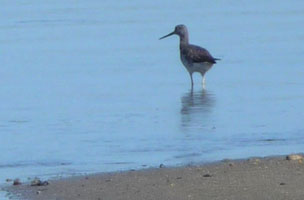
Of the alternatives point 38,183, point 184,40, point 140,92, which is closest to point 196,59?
point 184,40

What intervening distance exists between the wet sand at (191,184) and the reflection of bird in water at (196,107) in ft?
7.88

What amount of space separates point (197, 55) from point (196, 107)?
110 inches

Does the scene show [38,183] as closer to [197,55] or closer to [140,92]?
[140,92]

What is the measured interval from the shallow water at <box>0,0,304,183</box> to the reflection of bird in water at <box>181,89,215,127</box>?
2 centimetres

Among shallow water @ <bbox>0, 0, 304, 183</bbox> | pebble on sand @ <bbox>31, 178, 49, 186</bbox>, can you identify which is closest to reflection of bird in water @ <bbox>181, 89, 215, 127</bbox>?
shallow water @ <bbox>0, 0, 304, 183</bbox>

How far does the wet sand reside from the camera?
6.48 m


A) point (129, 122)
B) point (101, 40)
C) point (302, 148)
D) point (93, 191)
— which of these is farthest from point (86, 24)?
point (93, 191)

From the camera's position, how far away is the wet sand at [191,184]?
6.48 metres

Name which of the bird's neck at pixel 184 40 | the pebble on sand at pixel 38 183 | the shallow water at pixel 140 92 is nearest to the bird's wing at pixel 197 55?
the shallow water at pixel 140 92

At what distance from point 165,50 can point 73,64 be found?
7.42ft

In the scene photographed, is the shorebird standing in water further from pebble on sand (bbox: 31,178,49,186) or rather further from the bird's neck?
pebble on sand (bbox: 31,178,49,186)

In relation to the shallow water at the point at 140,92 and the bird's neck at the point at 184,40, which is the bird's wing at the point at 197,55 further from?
the bird's neck at the point at 184,40

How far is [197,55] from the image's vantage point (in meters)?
13.9

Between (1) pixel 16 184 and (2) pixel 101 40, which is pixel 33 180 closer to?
(1) pixel 16 184
